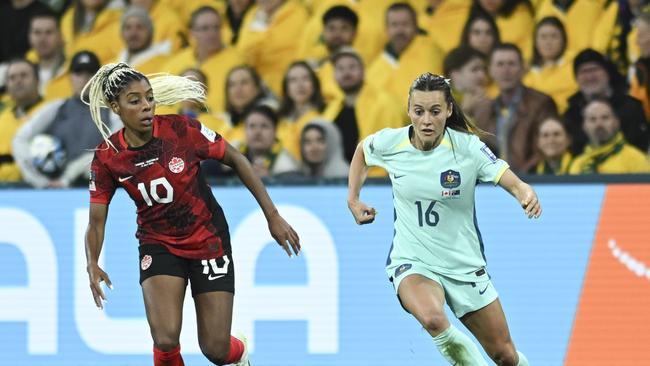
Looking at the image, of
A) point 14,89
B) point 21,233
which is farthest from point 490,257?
point 14,89

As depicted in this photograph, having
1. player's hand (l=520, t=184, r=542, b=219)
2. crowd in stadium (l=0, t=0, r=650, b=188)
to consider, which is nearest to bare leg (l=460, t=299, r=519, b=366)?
player's hand (l=520, t=184, r=542, b=219)

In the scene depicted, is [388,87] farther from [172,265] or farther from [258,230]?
[172,265]

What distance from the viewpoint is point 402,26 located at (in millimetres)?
10461

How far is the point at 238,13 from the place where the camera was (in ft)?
37.5

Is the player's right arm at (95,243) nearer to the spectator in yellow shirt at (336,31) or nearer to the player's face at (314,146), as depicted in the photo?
the player's face at (314,146)

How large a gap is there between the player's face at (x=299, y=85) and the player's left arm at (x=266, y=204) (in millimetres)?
3293

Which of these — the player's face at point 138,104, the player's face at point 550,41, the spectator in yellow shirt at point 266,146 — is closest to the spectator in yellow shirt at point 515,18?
the player's face at point 550,41

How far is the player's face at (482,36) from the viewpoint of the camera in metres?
10.2

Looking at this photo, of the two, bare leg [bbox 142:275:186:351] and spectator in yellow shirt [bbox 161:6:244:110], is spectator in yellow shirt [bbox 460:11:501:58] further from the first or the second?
bare leg [bbox 142:275:186:351]

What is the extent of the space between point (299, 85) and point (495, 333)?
12.8ft

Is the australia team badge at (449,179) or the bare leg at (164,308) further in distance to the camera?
the australia team badge at (449,179)

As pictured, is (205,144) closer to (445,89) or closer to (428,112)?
(428,112)

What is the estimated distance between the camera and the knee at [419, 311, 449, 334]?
6.68m

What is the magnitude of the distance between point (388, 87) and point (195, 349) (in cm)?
286
